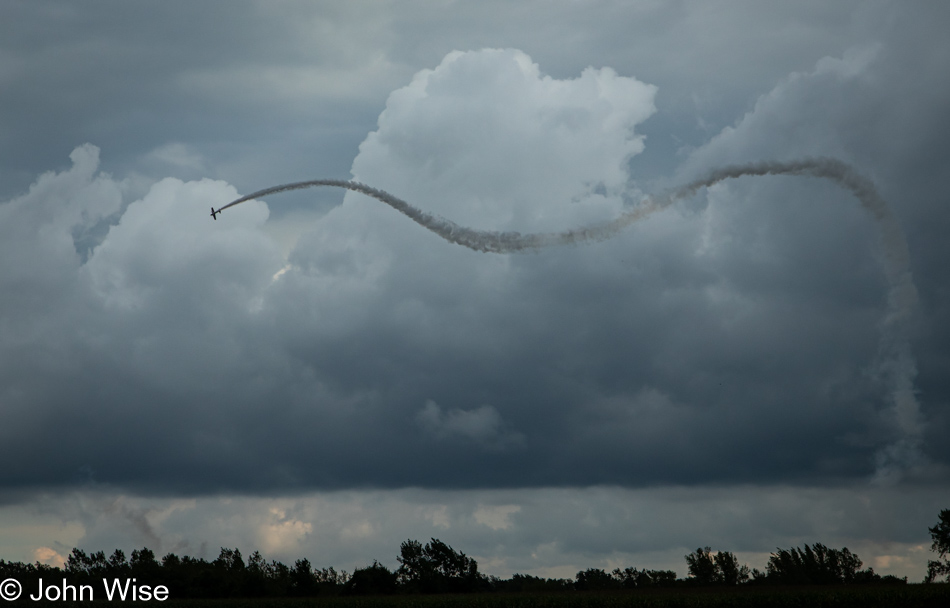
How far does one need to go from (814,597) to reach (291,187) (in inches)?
3616

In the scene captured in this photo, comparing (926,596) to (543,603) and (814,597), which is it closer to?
(814,597)

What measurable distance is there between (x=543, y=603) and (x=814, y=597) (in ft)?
126

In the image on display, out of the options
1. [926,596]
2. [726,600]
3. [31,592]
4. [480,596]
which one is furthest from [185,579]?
[926,596]

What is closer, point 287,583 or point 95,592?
point 95,592

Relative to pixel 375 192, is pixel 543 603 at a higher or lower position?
lower

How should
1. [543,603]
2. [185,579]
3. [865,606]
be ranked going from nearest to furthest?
[865,606]
[543,603]
[185,579]

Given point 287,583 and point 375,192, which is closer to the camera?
point 375,192

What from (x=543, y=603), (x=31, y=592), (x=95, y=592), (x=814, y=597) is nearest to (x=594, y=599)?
(x=543, y=603)

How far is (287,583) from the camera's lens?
18700 centimetres

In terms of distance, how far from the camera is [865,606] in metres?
120

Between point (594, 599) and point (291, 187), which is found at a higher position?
point (291, 187)

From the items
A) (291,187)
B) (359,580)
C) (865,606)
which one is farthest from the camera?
(359,580)

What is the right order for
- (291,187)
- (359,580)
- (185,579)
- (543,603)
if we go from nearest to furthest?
(291,187) < (543,603) < (185,579) < (359,580)

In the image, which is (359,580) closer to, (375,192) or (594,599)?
(594,599)
